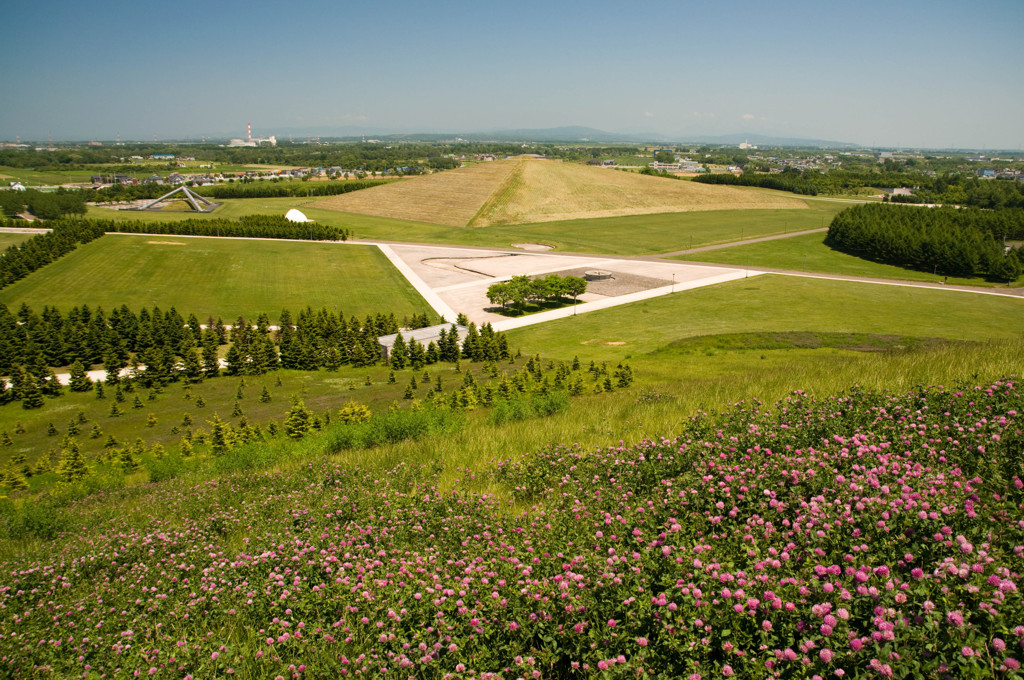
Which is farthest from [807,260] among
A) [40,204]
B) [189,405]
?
[40,204]

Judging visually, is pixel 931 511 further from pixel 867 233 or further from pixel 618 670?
pixel 867 233

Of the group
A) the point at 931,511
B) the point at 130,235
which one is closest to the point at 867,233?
the point at 931,511

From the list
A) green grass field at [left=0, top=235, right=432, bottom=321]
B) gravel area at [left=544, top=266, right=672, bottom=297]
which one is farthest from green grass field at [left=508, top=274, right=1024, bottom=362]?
green grass field at [left=0, top=235, right=432, bottom=321]

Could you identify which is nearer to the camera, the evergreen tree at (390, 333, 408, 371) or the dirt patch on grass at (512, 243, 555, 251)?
the evergreen tree at (390, 333, 408, 371)

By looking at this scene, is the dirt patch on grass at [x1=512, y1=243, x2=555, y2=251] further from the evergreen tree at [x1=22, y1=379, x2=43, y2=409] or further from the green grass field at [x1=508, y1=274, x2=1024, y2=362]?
the evergreen tree at [x1=22, y1=379, x2=43, y2=409]

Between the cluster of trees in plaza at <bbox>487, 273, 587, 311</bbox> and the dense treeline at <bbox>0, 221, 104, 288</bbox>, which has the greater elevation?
the dense treeline at <bbox>0, 221, 104, 288</bbox>
